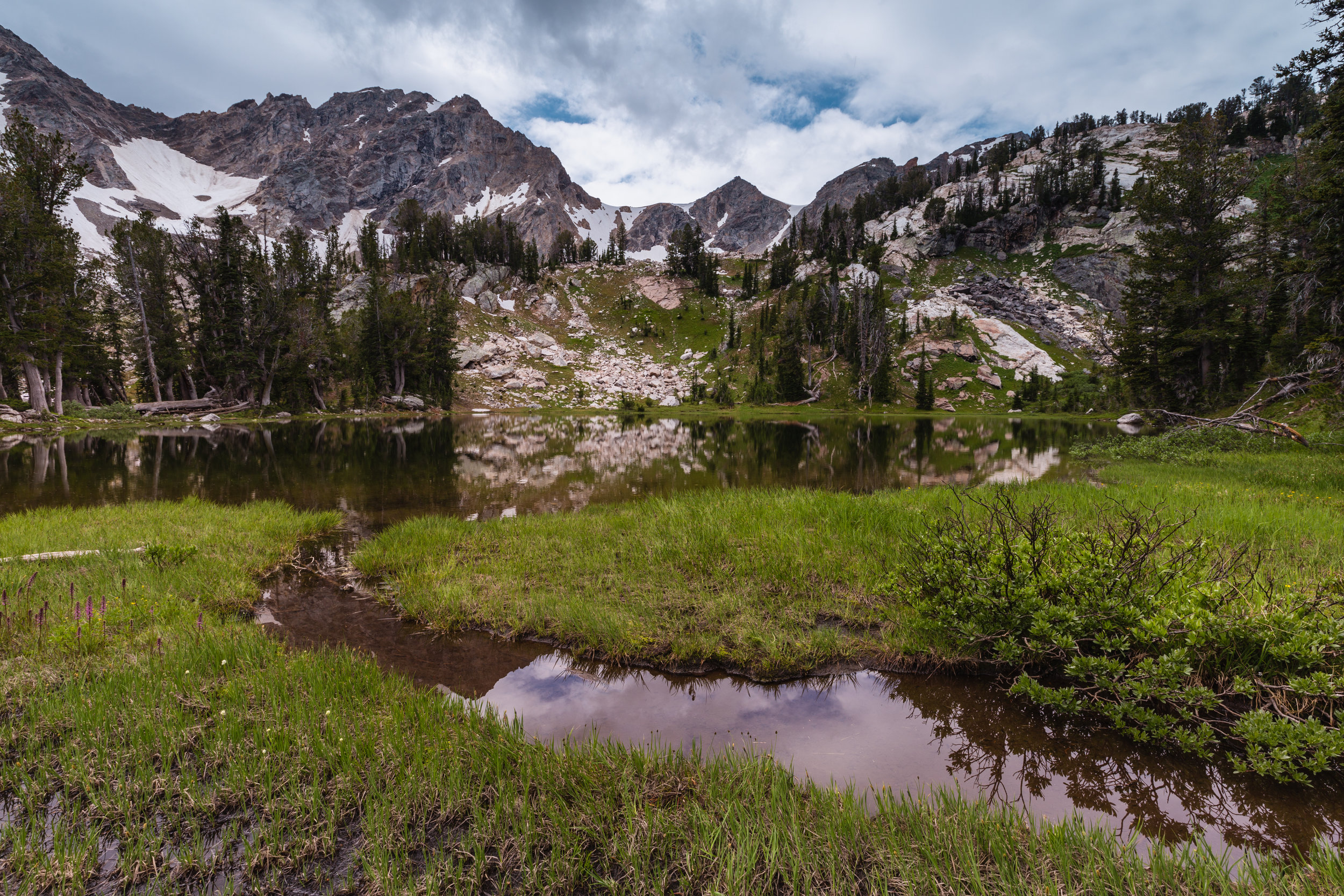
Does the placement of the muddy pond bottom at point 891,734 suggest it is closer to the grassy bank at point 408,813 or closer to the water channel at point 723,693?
the water channel at point 723,693

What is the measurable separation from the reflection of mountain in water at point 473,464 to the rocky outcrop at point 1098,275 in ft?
317

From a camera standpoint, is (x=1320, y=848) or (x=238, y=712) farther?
(x=238, y=712)

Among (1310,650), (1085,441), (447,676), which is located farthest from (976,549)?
(1085,441)

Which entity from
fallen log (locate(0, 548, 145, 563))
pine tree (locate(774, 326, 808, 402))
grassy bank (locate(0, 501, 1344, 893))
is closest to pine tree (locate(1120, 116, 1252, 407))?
grassy bank (locate(0, 501, 1344, 893))

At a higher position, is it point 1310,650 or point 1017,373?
point 1017,373

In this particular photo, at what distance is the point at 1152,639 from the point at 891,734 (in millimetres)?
2569

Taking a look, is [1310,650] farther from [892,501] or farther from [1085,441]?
[1085,441]

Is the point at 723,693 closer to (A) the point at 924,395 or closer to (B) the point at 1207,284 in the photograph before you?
(B) the point at 1207,284

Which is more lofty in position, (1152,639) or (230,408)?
(230,408)

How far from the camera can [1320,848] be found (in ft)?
9.86

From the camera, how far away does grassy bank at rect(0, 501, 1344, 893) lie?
Answer: 294 cm

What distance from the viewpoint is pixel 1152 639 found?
15.4 feet

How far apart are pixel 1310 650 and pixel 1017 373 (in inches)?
4309

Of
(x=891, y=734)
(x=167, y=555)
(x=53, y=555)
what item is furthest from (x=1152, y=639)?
(x=53, y=555)
